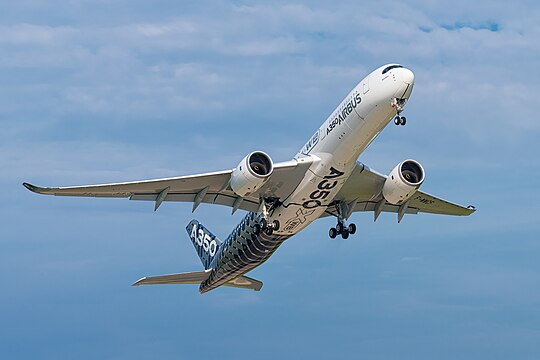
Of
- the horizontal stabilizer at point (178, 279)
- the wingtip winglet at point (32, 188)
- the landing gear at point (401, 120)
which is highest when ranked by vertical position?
the landing gear at point (401, 120)

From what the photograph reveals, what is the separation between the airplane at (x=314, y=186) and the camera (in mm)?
34750

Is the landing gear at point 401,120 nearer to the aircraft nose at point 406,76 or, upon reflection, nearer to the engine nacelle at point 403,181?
the aircraft nose at point 406,76

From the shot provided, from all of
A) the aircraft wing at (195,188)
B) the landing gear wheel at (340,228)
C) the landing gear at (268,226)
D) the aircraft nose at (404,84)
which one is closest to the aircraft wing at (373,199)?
the landing gear wheel at (340,228)

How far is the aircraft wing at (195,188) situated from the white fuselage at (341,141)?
50 centimetres

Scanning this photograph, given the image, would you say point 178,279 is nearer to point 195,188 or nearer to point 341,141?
point 195,188

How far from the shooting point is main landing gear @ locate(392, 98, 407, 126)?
110ft

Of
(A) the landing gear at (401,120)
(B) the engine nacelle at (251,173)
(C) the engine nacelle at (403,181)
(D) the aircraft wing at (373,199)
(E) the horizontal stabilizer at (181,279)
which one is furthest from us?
(E) the horizontal stabilizer at (181,279)

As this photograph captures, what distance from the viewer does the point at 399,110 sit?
3369 centimetres

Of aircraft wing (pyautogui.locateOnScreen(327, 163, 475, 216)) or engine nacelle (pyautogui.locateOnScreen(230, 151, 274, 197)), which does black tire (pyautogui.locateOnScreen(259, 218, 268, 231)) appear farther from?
aircraft wing (pyautogui.locateOnScreen(327, 163, 475, 216))

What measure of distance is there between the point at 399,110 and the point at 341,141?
9.92ft

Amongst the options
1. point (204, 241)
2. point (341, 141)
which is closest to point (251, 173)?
point (341, 141)

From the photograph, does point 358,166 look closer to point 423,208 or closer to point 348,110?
point 348,110

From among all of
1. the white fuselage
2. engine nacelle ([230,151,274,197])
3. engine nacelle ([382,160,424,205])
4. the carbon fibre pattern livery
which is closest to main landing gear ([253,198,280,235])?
the white fuselage

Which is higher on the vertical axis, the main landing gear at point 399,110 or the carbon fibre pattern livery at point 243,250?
the main landing gear at point 399,110
